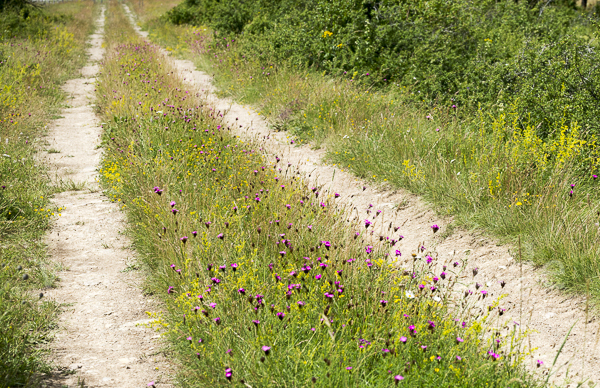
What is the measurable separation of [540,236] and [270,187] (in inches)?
98.8

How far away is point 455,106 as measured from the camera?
689 centimetres

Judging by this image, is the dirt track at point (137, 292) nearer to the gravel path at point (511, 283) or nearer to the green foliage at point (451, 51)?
the gravel path at point (511, 283)

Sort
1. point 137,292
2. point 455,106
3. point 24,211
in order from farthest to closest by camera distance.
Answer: point 455,106, point 24,211, point 137,292

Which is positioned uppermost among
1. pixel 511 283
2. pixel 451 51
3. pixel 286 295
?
pixel 451 51

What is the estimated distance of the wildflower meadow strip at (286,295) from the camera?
242 cm

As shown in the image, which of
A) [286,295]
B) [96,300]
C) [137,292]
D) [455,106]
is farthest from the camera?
[455,106]

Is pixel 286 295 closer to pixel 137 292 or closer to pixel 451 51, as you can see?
pixel 137 292

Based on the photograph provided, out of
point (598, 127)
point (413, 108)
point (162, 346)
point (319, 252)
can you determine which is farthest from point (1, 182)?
point (598, 127)

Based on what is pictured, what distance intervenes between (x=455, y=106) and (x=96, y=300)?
548 cm

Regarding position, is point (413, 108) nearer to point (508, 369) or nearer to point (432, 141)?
point (432, 141)

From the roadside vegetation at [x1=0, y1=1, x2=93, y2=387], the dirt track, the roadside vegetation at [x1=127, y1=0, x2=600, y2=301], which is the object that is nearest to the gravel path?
the dirt track

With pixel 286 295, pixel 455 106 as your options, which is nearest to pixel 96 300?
pixel 286 295

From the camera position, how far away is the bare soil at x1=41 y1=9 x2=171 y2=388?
2.82 metres

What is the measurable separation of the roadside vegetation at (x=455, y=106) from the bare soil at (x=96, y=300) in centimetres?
289
